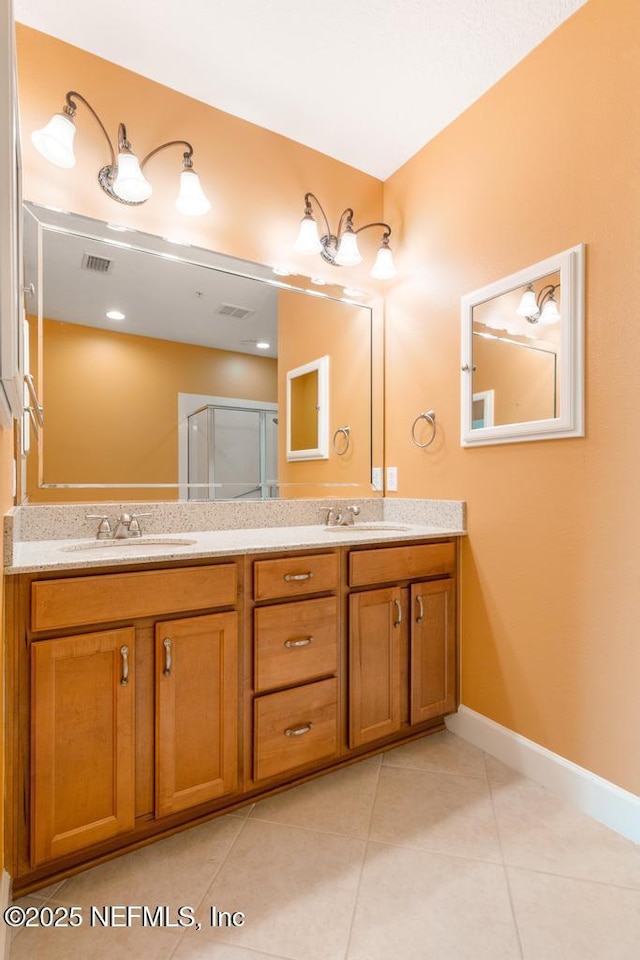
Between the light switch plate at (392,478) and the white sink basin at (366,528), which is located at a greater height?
the light switch plate at (392,478)

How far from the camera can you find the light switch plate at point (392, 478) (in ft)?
7.99

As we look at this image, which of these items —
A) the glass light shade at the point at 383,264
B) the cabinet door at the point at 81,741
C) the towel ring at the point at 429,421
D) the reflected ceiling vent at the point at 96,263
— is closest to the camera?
the cabinet door at the point at 81,741

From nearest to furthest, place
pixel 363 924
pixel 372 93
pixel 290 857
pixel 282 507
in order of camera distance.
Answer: pixel 363 924 → pixel 290 857 → pixel 372 93 → pixel 282 507

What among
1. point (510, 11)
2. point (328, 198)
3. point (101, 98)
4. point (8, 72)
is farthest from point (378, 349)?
point (8, 72)

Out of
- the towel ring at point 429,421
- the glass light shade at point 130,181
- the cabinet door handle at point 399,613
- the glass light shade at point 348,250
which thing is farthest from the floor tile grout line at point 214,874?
the glass light shade at point 348,250

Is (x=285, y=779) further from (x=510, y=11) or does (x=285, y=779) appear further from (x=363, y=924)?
(x=510, y=11)

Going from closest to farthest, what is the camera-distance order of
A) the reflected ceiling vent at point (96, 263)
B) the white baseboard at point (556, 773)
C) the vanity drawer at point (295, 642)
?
the white baseboard at point (556, 773), the vanity drawer at point (295, 642), the reflected ceiling vent at point (96, 263)

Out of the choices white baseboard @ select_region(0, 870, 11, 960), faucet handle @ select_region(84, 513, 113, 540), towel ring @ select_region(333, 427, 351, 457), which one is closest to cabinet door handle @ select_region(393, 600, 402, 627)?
towel ring @ select_region(333, 427, 351, 457)

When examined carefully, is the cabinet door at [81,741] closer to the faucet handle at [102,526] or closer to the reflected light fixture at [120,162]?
the faucet handle at [102,526]

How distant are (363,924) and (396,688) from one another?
30.1 inches

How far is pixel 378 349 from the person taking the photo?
2.53 metres

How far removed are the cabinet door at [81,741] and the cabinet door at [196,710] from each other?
9cm

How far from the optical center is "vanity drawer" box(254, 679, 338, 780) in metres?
1.54

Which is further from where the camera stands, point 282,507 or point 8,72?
point 282,507
